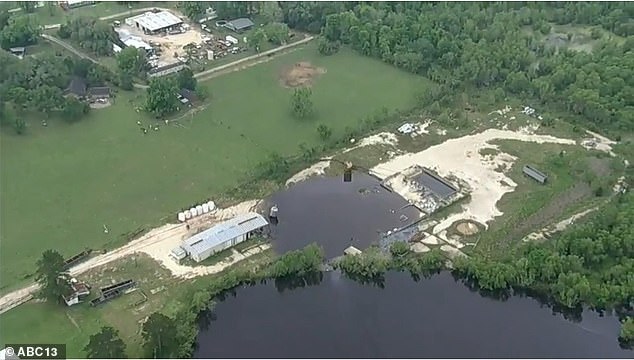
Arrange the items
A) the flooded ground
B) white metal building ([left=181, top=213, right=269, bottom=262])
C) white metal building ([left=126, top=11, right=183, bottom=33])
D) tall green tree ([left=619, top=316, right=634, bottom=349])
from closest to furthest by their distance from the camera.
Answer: tall green tree ([left=619, top=316, right=634, bottom=349]) → white metal building ([left=181, top=213, right=269, bottom=262]) → the flooded ground → white metal building ([left=126, top=11, right=183, bottom=33])

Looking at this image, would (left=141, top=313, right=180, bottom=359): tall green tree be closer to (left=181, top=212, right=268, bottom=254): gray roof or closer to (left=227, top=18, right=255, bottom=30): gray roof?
(left=181, top=212, right=268, bottom=254): gray roof

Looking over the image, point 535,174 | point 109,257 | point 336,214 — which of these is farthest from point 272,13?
point 109,257

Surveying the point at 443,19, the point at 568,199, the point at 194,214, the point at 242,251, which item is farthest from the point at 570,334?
the point at 443,19

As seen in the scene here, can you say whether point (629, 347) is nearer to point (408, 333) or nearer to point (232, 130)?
point (408, 333)

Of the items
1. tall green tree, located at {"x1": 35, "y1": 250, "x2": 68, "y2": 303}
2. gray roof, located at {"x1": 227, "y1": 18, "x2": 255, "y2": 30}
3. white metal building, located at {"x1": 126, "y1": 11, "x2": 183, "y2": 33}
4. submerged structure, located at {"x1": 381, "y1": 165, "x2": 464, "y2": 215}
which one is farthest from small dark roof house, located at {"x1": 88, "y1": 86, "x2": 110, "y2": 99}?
submerged structure, located at {"x1": 381, "y1": 165, "x2": 464, "y2": 215}

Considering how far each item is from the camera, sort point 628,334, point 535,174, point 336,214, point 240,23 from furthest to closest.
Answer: point 240,23
point 535,174
point 336,214
point 628,334

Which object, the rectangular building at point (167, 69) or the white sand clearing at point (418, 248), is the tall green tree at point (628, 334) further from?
the rectangular building at point (167, 69)

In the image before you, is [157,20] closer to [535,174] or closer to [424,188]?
[424,188]
